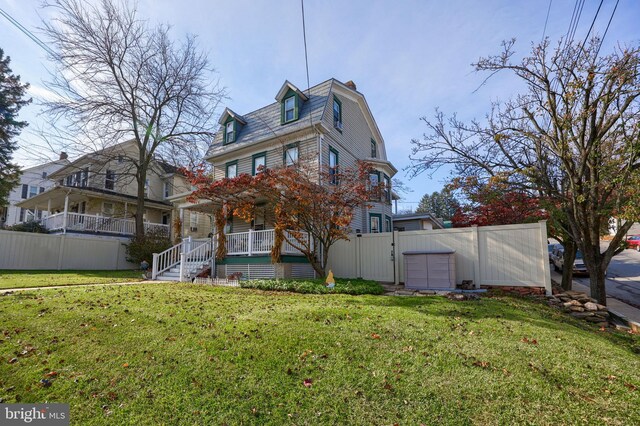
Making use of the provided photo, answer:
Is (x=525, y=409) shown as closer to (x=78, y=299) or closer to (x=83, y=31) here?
(x=78, y=299)

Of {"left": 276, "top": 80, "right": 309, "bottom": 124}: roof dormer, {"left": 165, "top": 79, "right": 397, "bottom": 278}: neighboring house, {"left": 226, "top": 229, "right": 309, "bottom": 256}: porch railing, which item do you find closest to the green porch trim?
{"left": 165, "top": 79, "right": 397, "bottom": 278}: neighboring house

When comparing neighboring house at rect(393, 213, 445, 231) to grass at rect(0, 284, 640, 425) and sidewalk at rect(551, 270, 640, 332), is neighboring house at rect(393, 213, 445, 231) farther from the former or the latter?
grass at rect(0, 284, 640, 425)

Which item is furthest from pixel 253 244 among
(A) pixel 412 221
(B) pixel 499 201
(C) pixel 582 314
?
(A) pixel 412 221

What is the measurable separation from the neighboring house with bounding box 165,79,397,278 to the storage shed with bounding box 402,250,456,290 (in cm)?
370

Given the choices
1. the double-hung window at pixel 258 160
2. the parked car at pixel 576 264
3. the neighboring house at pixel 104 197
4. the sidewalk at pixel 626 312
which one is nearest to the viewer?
the sidewalk at pixel 626 312

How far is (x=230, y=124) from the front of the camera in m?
18.4

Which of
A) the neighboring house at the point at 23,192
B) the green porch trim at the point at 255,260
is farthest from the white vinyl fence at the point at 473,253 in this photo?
the neighboring house at the point at 23,192

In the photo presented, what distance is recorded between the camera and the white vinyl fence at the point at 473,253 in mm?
9164

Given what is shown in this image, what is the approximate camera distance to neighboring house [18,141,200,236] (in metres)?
19.9

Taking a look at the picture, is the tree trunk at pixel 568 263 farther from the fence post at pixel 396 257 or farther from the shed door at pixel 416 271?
the fence post at pixel 396 257

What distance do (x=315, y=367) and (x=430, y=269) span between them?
7089 millimetres

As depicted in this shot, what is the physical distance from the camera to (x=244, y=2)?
784 centimetres

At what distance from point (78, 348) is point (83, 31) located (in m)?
20.7

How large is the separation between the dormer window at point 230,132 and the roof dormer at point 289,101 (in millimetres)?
3317
